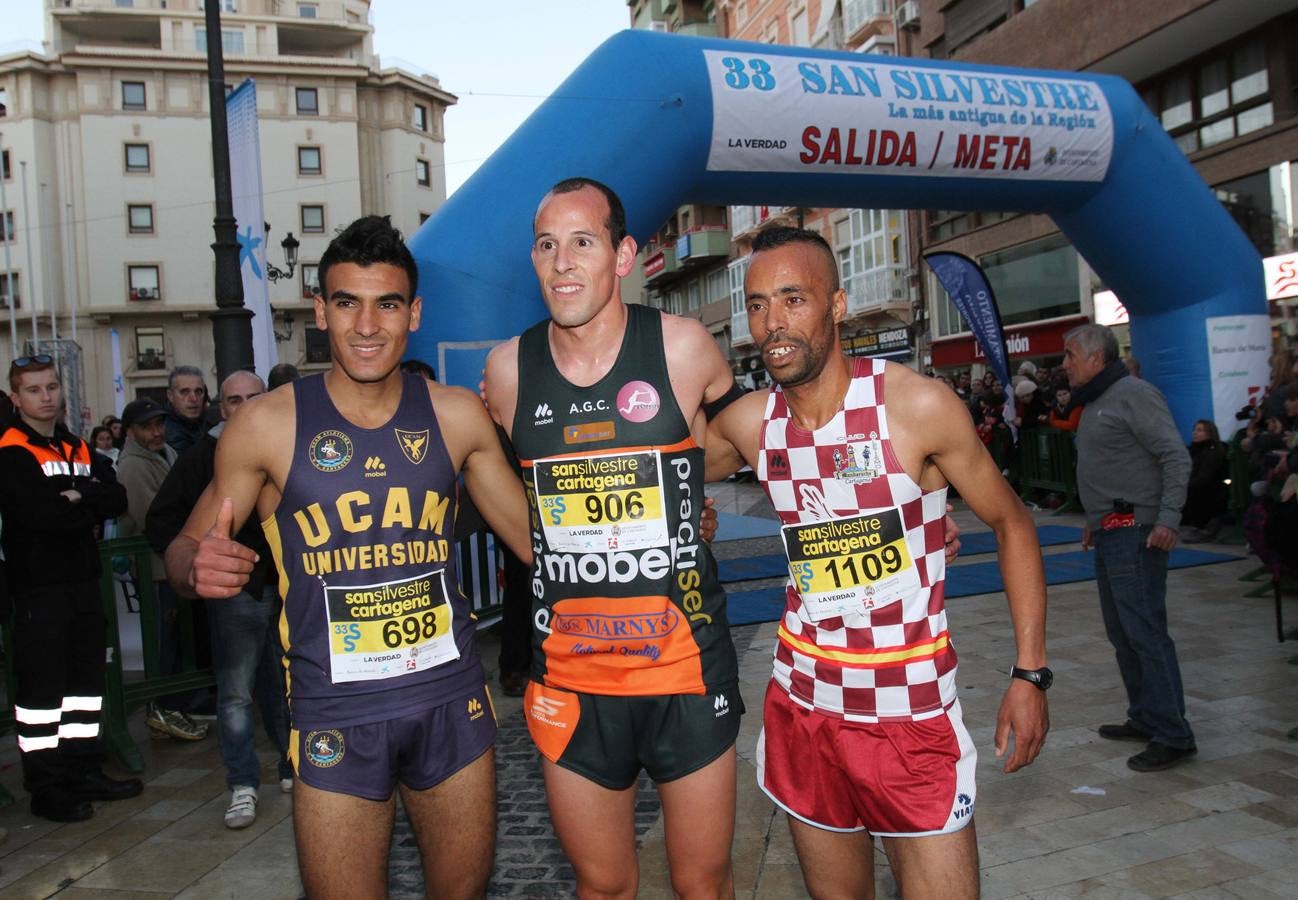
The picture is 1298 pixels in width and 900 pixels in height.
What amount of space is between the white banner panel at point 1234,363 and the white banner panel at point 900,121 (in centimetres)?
239

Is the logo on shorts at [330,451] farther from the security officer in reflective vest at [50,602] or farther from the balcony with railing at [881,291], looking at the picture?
the balcony with railing at [881,291]

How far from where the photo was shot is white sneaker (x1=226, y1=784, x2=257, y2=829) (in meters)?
4.35

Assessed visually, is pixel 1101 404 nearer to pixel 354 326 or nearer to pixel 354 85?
pixel 354 326

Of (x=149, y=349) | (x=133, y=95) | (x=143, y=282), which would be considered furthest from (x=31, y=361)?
(x=133, y=95)

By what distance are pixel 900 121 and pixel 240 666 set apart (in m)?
7.28

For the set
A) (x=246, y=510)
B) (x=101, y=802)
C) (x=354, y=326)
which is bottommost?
(x=101, y=802)

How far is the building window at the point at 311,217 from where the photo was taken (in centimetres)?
4112

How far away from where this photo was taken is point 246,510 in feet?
8.56

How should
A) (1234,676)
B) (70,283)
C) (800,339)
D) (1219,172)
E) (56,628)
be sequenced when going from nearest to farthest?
(800,339), (56,628), (1234,676), (1219,172), (70,283)

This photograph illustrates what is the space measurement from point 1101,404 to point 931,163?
17.0 feet

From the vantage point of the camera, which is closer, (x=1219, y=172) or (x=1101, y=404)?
(x=1101, y=404)

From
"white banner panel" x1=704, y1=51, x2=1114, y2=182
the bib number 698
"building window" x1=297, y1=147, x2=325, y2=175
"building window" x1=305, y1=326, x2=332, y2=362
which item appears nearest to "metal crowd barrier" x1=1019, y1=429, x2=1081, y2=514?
"white banner panel" x1=704, y1=51, x2=1114, y2=182

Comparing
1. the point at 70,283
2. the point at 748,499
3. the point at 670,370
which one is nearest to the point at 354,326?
the point at 670,370

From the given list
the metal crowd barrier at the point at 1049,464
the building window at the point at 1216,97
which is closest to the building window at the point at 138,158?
the building window at the point at 1216,97
